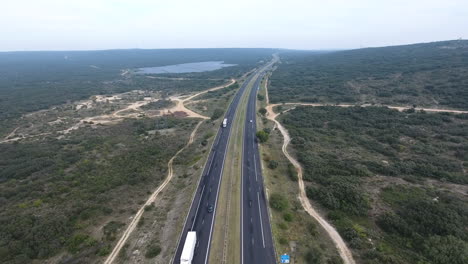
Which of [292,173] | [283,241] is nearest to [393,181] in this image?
[292,173]

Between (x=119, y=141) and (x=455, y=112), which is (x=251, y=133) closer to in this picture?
(x=119, y=141)

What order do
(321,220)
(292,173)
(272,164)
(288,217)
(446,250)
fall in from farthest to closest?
(272,164)
(292,173)
(321,220)
(288,217)
(446,250)

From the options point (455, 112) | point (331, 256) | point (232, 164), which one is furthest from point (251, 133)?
point (455, 112)

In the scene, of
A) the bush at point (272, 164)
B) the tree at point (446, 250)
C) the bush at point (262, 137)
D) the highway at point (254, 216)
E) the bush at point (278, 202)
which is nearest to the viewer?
the tree at point (446, 250)

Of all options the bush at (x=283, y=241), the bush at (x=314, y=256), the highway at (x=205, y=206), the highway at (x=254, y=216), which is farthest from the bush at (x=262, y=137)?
the bush at (x=314, y=256)

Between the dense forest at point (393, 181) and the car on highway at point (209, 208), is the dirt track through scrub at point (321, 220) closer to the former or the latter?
the dense forest at point (393, 181)

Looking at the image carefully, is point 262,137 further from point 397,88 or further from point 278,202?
point 397,88
